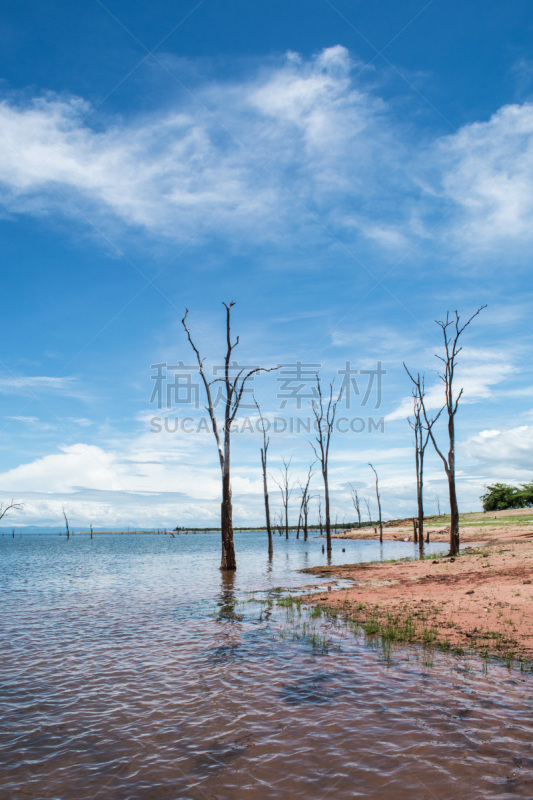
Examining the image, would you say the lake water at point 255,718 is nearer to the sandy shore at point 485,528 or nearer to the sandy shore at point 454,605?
the sandy shore at point 454,605

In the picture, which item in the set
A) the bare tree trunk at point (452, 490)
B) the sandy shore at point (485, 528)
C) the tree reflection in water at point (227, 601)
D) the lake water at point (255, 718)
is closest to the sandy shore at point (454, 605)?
the lake water at point (255, 718)

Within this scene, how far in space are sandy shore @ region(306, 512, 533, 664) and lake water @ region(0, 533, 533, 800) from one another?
0.85 meters

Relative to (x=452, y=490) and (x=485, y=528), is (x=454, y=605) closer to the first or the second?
(x=452, y=490)

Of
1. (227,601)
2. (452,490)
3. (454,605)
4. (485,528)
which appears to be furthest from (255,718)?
(485,528)

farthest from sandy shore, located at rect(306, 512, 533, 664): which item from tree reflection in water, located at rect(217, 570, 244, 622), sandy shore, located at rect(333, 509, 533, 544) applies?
sandy shore, located at rect(333, 509, 533, 544)

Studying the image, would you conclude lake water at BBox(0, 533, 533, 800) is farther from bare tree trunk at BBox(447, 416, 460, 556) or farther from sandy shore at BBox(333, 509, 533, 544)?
sandy shore at BBox(333, 509, 533, 544)

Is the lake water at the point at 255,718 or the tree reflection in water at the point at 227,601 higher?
the lake water at the point at 255,718

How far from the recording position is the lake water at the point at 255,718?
4.67m

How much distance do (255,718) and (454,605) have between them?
7498 mm

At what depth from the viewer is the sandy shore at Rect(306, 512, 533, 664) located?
8922mm

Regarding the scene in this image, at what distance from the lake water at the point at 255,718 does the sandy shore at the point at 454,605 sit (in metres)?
0.85

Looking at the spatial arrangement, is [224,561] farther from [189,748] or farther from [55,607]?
[189,748]

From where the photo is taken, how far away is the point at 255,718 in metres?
6.18

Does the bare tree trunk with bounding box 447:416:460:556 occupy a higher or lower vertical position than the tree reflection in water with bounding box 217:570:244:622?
higher
